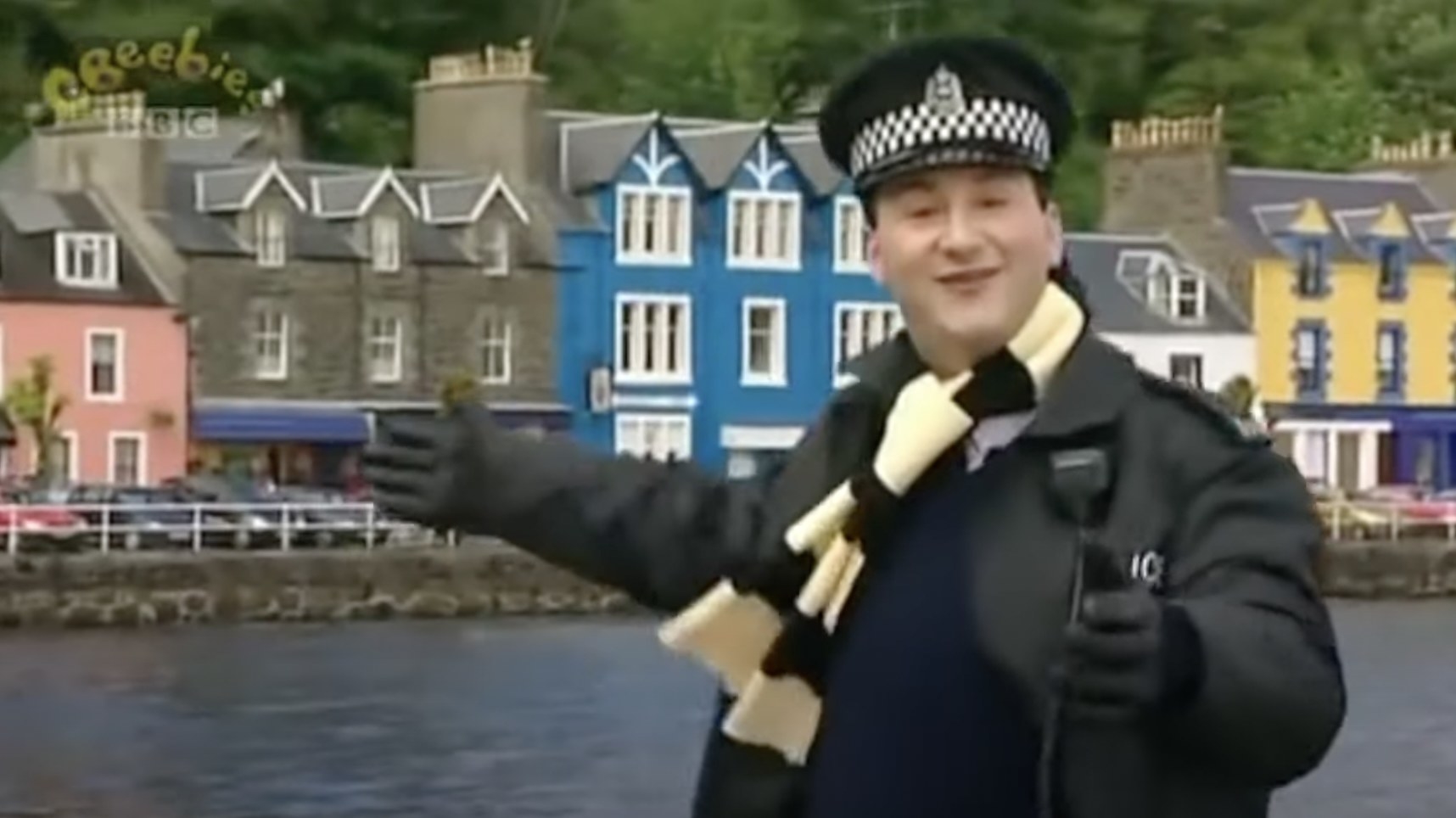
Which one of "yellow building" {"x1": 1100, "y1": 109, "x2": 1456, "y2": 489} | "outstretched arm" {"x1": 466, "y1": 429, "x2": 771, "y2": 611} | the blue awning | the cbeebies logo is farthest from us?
the cbeebies logo

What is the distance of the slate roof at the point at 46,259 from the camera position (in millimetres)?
46812

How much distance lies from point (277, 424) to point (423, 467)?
4533cm


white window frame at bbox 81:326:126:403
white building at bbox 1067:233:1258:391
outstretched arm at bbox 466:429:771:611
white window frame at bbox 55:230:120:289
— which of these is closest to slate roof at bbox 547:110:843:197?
white building at bbox 1067:233:1258:391

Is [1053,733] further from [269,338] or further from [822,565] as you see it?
[269,338]

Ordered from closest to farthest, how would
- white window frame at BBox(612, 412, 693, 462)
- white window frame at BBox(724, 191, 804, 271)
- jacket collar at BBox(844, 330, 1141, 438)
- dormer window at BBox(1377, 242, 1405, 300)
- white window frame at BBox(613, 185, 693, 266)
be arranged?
jacket collar at BBox(844, 330, 1141, 438)
white window frame at BBox(612, 412, 693, 462)
white window frame at BBox(613, 185, 693, 266)
white window frame at BBox(724, 191, 804, 271)
dormer window at BBox(1377, 242, 1405, 300)

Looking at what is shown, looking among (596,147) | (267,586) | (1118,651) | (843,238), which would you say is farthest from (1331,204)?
(1118,651)

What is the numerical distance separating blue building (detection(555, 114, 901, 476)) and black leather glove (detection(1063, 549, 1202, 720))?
1858 inches

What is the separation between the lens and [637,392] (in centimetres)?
5153

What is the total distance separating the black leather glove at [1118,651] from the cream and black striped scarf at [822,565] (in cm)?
34

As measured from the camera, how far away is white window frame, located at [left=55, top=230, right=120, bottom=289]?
47062 mm

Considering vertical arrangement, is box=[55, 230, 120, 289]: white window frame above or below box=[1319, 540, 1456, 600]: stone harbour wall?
above

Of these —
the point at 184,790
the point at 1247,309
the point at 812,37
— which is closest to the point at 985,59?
the point at 184,790

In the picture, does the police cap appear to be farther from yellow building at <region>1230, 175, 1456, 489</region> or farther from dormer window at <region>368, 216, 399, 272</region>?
yellow building at <region>1230, 175, 1456, 489</region>

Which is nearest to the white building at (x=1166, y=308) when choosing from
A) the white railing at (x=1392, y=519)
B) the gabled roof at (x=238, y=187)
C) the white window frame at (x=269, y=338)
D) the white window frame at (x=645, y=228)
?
the white railing at (x=1392, y=519)
